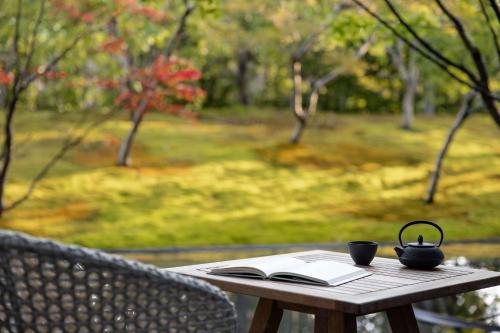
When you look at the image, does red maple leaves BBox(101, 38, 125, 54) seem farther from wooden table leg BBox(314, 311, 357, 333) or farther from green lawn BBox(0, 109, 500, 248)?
wooden table leg BBox(314, 311, 357, 333)

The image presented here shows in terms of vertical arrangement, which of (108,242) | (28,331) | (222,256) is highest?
(28,331)

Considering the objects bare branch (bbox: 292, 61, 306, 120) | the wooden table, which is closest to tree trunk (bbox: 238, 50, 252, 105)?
bare branch (bbox: 292, 61, 306, 120)

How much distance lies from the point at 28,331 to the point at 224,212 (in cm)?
802

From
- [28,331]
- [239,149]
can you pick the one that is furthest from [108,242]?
[28,331]

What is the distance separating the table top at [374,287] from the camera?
1947mm

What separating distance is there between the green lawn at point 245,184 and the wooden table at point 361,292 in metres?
5.80

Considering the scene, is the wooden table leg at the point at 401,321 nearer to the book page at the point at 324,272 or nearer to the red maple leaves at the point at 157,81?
the book page at the point at 324,272

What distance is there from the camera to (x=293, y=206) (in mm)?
9961

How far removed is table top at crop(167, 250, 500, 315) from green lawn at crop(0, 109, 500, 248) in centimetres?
598

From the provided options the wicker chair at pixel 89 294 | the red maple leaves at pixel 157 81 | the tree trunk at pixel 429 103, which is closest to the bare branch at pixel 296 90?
the red maple leaves at pixel 157 81

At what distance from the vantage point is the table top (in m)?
1.95

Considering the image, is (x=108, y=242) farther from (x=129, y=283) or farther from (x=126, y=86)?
(x=129, y=283)

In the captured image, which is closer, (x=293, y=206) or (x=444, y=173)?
(x=293, y=206)

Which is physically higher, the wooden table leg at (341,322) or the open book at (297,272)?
the open book at (297,272)
